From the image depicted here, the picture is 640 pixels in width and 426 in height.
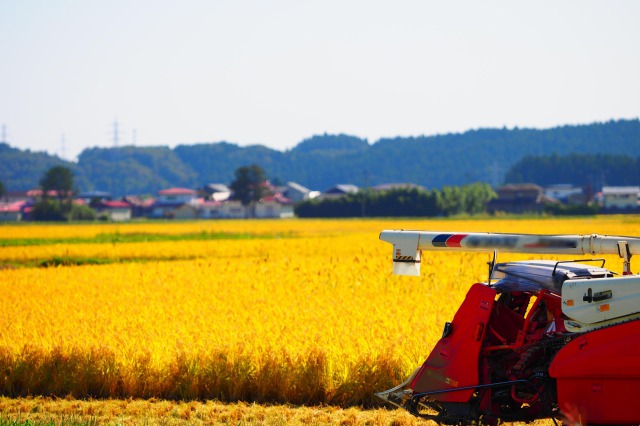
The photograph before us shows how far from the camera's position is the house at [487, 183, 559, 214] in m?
90.0

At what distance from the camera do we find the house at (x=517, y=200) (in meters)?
90.0

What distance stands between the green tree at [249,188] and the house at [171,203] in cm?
877

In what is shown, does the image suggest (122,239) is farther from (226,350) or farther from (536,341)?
(536,341)

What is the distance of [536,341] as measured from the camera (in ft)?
23.2

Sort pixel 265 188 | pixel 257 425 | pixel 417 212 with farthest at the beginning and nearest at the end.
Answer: pixel 265 188 < pixel 417 212 < pixel 257 425

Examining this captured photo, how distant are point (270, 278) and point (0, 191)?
146206 millimetres

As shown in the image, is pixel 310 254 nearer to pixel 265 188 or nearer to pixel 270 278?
pixel 270 278

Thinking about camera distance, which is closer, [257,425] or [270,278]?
[257,425]

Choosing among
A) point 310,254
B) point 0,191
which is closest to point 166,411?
point 310,254

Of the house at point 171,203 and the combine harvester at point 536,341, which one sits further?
the house at point 171,203

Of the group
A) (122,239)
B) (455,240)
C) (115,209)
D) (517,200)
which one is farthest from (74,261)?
(115,209)

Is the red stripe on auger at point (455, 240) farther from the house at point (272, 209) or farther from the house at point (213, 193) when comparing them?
the house at point (213, 193)

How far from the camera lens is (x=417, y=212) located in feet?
339

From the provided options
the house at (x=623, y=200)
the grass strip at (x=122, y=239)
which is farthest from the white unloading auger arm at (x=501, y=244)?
the grass strip at (x=122, y=239)
